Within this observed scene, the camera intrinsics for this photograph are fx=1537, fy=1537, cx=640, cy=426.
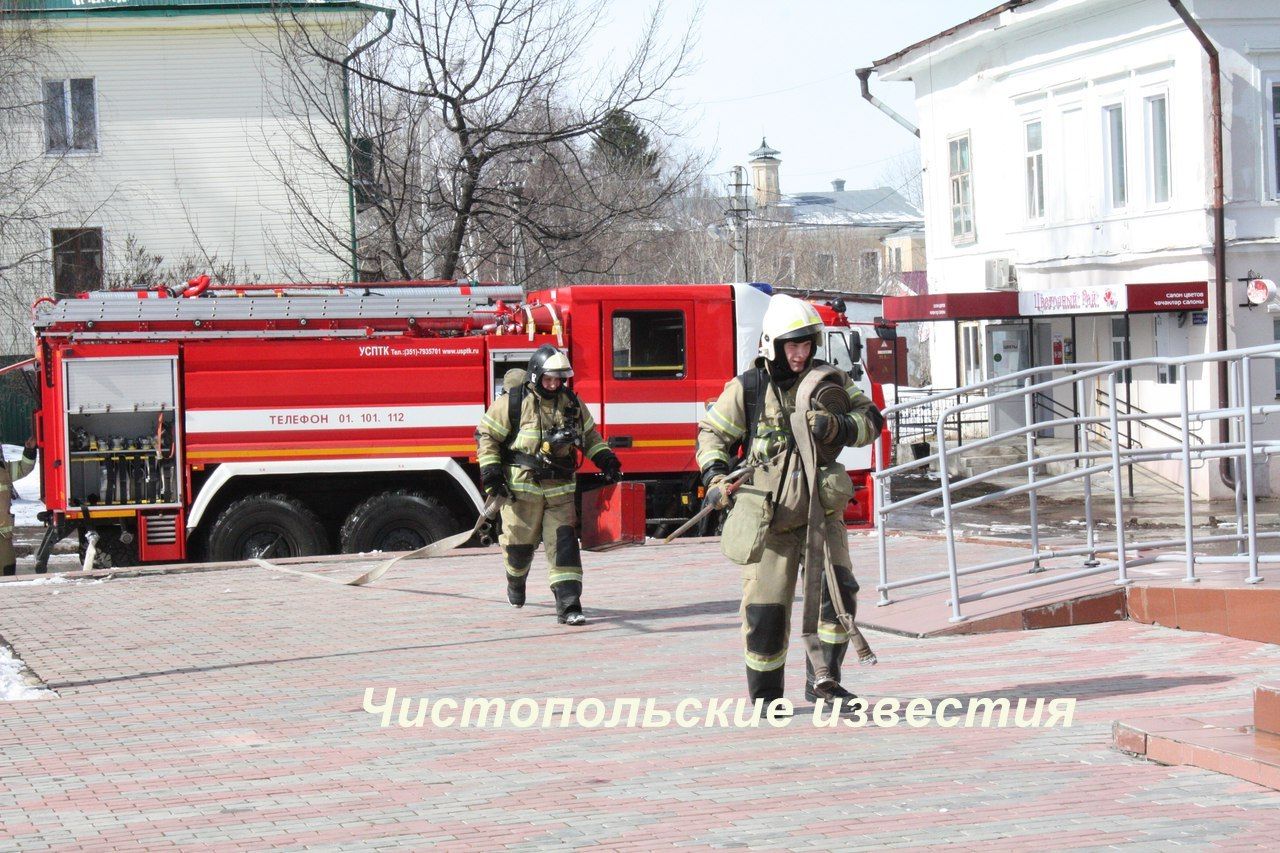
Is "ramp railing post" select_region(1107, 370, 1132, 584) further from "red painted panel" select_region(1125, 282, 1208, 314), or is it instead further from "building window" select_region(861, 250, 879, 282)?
"building window" select_region(861, 250, 879, 282)

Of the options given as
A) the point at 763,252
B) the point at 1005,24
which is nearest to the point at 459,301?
the point at 1005,24

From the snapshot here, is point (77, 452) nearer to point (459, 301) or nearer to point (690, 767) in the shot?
point (459, 301)

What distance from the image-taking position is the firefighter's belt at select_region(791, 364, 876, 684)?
6.68 metres

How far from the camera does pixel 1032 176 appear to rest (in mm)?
27078

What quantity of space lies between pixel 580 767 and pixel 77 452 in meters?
9.32

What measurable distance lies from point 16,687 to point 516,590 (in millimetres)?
3396

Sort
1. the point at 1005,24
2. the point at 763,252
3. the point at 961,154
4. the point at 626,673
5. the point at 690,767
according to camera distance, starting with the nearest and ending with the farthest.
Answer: the point at 690,767
the point at 626,673
the point at 1005,24
the point at 961,154
the point at 763,252

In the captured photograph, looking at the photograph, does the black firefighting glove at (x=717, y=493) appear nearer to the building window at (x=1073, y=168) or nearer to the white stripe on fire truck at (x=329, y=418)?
the white stripe on fire truck at (x=329, y=418)

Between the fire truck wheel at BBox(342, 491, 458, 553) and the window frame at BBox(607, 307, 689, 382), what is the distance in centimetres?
215

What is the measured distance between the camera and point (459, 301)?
48.0 feet

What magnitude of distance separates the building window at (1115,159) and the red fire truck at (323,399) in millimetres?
11870

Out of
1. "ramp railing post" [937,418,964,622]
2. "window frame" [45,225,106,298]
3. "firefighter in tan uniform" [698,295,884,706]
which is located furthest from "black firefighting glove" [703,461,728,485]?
"window frame" [45,225,106,298]

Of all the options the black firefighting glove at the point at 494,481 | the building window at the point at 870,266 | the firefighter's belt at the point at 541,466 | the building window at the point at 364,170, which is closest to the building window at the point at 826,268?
the building window at the point at 870,266

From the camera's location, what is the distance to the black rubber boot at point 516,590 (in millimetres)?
10453
